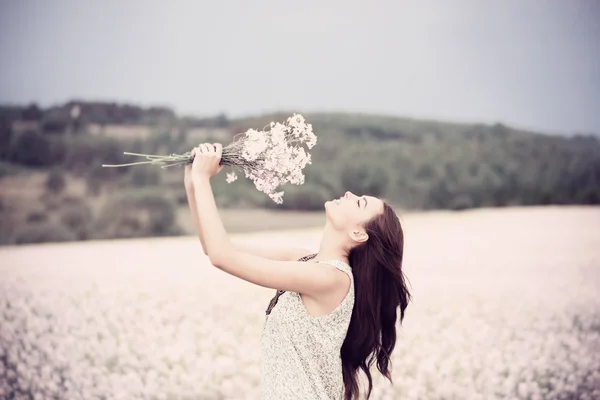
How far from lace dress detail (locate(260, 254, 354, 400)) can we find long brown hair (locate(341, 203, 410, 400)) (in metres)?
0.06

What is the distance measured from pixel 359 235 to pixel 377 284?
0.66ft

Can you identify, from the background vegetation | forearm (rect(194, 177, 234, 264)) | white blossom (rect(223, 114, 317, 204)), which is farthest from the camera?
the background vegetation

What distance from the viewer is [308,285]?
7.19 ft

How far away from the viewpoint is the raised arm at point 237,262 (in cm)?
202

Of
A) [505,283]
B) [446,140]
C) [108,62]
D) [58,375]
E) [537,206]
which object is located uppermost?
[108,62]

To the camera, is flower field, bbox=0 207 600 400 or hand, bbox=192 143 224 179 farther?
flower field, bbox=0 207 600 400

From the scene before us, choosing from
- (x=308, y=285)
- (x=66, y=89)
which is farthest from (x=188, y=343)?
(x=66, y=89)

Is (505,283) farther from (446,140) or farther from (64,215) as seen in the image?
(64,215)

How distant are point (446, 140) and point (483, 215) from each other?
1005 mm

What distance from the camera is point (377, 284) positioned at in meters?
2.42

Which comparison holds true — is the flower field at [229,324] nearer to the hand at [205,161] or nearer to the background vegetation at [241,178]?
the background vegetation at [241,178]

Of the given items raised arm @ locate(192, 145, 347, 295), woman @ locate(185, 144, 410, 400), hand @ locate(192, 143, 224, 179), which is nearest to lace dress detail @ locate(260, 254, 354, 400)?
woman @ locate(185, 144, 410, 400)

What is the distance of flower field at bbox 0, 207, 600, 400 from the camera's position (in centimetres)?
404

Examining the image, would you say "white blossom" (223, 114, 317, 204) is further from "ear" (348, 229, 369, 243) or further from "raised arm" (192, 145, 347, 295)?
"ear" (348, 229, 369, 243)
